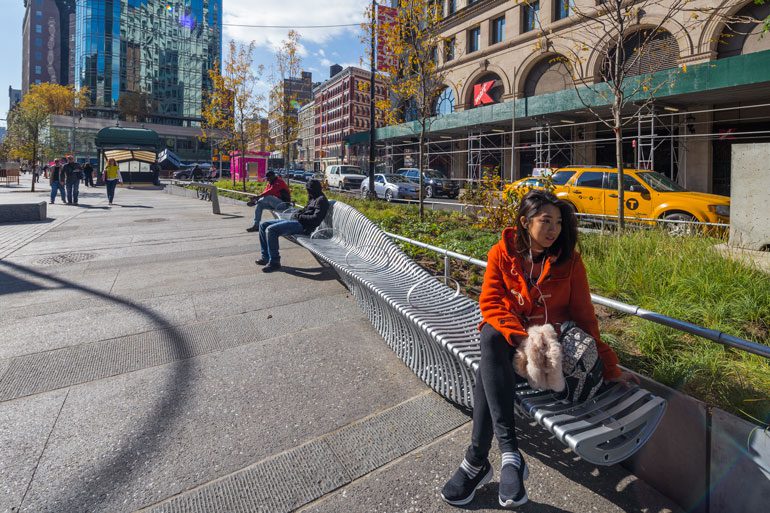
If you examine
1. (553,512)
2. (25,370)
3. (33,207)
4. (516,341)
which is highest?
(33,207)

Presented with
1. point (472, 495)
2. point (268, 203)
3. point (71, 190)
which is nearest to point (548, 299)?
point (472, 495)

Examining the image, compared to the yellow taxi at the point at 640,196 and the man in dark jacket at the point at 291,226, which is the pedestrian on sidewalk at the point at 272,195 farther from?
the yellow taxi at the point at 640,196

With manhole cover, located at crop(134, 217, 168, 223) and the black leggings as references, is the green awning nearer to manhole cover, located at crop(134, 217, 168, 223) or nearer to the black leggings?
manhole cover, located at crop(134, 217, 168, 223)

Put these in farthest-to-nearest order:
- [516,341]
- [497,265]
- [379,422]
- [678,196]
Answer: [678,196] < [379,422] < [497,265] < [516,341]

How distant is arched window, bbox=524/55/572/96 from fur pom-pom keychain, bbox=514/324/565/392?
27810 mm

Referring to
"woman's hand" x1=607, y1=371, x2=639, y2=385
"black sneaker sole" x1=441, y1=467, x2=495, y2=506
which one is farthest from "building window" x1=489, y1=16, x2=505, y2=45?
"black sneaker sole" x1=441, y1=467, x2=495, y2=506

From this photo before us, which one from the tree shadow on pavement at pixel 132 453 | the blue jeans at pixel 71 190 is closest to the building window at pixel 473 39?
the blue jeans at pixel 71 190

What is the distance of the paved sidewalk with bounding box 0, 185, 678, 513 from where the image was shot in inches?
91.3

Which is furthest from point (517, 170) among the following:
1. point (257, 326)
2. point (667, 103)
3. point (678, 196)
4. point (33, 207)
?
point (257, 326)

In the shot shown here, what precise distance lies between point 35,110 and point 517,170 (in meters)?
28.4

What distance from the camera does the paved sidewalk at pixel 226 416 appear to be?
2.32 metres

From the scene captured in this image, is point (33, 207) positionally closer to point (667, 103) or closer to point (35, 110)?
point (35, 110)

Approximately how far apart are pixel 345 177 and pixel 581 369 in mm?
28821

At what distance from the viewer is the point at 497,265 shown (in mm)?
2760
